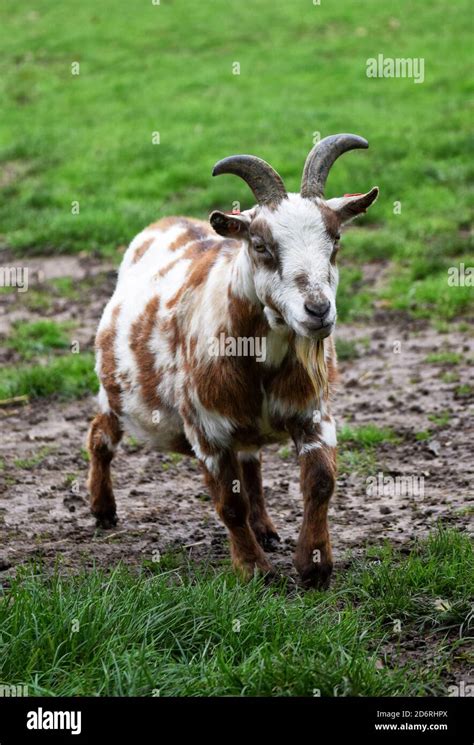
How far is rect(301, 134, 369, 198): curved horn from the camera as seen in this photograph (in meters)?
5.72

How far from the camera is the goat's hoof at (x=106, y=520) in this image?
7.14m

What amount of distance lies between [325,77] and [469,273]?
861cm

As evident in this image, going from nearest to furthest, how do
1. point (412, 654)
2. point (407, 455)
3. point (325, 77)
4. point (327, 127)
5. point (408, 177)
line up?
point (412, 654), point (407, 455), point (408, 177), point (327, 127), point (325, 77)

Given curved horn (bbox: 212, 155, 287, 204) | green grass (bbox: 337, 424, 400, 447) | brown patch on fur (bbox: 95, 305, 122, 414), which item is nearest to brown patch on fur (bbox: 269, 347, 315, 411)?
curved horn (bbox: 212, 155, 287, 204)

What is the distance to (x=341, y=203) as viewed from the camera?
5.74m

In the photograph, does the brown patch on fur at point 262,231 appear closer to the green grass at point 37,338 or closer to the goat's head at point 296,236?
the goat's head at point 296,236

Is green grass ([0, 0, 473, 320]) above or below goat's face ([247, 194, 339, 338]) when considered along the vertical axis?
above

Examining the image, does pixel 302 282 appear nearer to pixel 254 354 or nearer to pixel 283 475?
pixel 254 354

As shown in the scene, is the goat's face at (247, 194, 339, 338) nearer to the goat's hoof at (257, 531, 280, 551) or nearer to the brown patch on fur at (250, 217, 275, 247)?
the brown patch on fur at (250, 217, 275, 247)

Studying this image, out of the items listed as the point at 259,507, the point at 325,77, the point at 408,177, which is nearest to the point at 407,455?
the point at 259,507

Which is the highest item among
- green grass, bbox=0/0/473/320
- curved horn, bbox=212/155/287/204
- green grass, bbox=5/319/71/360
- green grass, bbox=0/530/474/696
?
green grass, bbox=0/0/473/320

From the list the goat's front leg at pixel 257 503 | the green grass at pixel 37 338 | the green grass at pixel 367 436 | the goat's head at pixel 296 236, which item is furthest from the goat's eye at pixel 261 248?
the green grass at pixel 37 338

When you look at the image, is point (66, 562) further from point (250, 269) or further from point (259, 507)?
point (250, 269)

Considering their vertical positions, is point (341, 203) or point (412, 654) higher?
point (341, 203)
